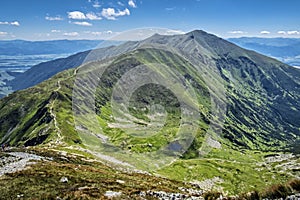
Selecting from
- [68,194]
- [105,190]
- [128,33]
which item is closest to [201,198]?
[105,190]

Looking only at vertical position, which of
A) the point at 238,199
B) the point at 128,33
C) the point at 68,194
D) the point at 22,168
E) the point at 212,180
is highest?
the point at 128,33

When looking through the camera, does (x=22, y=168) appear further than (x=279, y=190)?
Yes

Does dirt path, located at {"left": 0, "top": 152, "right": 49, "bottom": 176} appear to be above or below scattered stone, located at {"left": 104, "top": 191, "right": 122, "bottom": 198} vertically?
below

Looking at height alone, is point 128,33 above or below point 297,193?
above

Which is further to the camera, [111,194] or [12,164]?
[12,164]

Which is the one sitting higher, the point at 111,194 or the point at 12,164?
the point at 111,194

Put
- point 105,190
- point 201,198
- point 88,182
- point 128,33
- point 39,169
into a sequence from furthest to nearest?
1. point 128,33
2. point 39,169
3. point 88,182
4. point 105,190
5. point 201,198

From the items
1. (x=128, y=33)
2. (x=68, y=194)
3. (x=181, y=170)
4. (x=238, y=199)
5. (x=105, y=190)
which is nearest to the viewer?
(x=238, y=199)

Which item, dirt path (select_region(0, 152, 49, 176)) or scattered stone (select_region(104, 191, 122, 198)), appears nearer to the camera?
scattered stone (select_region(104, 191, 122, 198))

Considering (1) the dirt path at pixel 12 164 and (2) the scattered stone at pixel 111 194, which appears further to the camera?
(1) the dirt path at pixel 12 164

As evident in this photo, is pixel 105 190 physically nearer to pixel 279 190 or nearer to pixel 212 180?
pixel 279 190

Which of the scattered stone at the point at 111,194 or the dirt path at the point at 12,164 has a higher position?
the scattered stone at the point at 111,194
